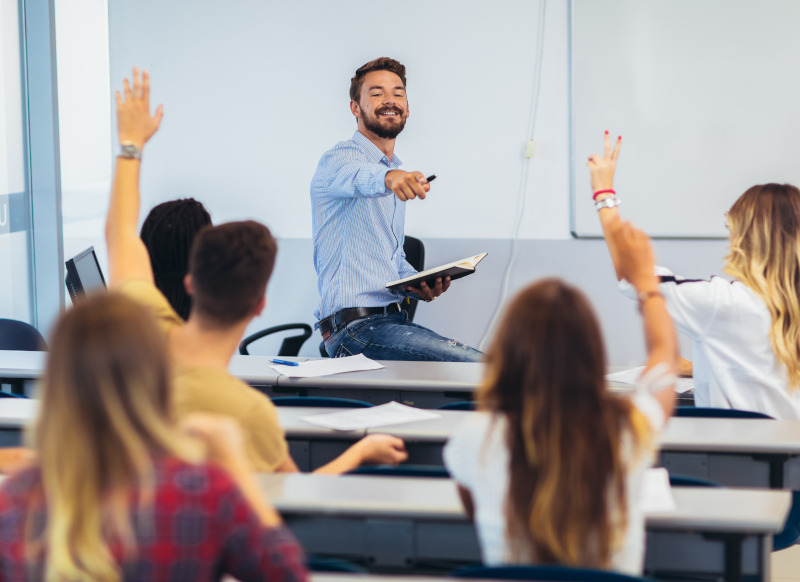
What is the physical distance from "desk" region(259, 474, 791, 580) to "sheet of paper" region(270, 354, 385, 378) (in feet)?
3.47

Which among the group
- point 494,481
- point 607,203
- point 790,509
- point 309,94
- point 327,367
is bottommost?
point 790,509

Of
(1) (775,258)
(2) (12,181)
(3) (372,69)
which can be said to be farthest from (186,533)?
(2) (12,181)

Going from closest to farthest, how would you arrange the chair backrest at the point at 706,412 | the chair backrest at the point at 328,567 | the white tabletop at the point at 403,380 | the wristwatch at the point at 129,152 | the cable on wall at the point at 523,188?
1. the chair backrest at the point at 328,567
2. the wristwatch at the point at 129,152
3. the chair backrest at the point at 706,412
4. the white tabletop at the point at 403,380
5. the cable on wall at the point at 523,188

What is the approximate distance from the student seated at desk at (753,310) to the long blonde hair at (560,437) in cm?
110

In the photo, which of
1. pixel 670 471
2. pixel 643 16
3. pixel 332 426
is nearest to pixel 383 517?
pixel 332 426

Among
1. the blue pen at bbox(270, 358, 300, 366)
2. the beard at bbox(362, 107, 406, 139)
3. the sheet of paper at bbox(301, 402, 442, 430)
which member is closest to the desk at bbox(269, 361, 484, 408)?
the blue pen at bbox(270, 358, 300, 366)

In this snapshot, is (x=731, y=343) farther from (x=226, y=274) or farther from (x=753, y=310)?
(x=226, y=274)

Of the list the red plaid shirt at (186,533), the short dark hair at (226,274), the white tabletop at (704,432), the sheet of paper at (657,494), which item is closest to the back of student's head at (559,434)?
the sheet of paper at (657,494)

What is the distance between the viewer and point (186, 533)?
103 cm

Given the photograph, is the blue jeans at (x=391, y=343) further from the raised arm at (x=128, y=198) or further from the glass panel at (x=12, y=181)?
the glass panel at (x=12, y=181)

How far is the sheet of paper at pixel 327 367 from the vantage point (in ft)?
9.47

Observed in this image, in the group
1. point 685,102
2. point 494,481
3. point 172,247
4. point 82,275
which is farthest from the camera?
point 685,102

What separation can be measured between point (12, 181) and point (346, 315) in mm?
2528

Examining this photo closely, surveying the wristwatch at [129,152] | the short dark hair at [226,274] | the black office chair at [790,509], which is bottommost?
the black office chair at [790,509]
